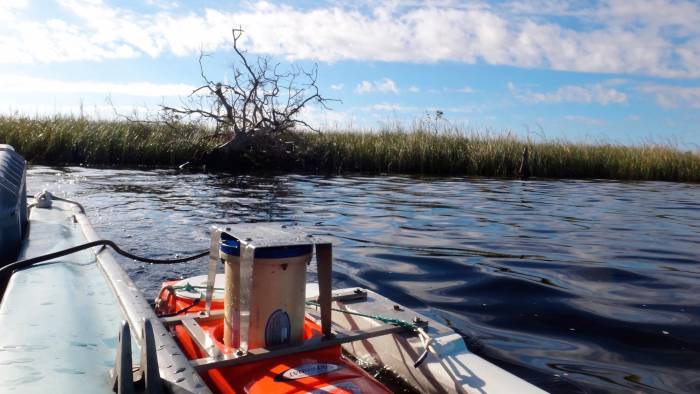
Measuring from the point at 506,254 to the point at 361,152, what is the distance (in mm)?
9943

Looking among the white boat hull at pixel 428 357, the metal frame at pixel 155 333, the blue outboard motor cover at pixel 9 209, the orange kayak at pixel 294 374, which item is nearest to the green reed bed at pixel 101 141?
the blue outboard motor cover at pixel 9 209

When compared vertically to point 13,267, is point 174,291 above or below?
below

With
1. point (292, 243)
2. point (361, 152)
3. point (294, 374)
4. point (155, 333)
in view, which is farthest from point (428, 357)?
point (361, 152)

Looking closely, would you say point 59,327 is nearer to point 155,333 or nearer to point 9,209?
point 155,333

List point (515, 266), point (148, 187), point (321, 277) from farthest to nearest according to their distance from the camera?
point (148, 187) < point (515, 266) < point (321, 277)

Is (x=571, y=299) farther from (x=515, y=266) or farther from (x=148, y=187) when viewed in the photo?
(x=148, y=187)

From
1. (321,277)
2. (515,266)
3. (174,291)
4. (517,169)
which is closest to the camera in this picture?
(321,277)

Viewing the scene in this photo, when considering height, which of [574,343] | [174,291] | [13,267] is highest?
[13,267]

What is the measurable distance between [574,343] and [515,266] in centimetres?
162

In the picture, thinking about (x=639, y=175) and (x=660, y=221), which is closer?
(x=660, y=221)

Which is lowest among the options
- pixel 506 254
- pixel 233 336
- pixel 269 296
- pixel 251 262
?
pixel 506 254

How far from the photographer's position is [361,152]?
48.8 ft

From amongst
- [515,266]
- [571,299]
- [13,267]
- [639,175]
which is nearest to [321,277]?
[13,267]

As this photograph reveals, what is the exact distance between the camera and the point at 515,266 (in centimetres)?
466
